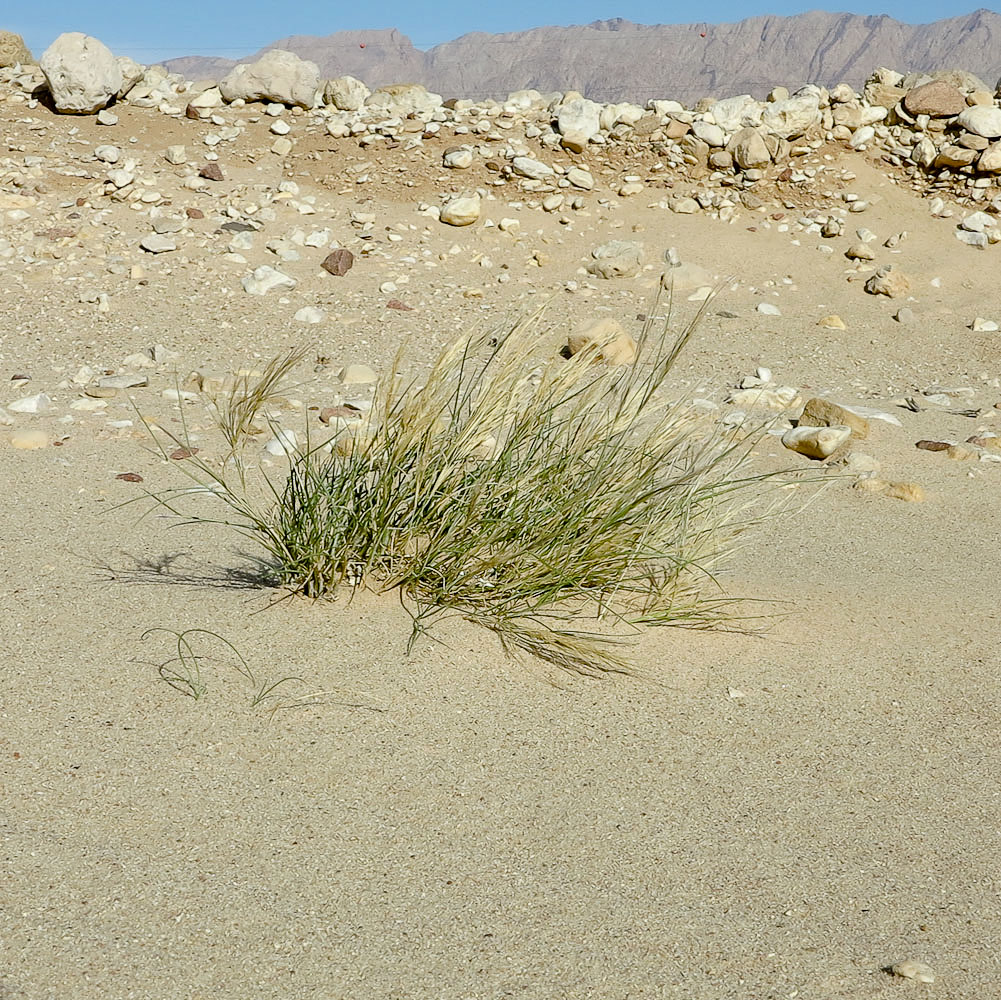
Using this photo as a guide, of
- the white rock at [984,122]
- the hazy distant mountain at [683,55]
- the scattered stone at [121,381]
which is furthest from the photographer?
the hazy distant mountain at [683,55]

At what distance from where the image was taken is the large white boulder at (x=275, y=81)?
745 centimetres

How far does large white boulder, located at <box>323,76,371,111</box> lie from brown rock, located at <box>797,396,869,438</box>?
4404 millimetres

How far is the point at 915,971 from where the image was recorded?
1444 millimetres

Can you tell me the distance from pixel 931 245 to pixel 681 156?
1611mm

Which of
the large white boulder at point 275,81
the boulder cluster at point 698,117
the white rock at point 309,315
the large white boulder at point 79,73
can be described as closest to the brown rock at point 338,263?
the white rock at point 309,315

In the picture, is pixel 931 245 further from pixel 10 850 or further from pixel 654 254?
pixel 10 850

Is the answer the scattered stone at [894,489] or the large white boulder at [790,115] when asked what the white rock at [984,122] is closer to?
the large white boulder at [790,115]

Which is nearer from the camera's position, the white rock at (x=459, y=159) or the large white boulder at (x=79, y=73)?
the white rock at (x=459, y=159)

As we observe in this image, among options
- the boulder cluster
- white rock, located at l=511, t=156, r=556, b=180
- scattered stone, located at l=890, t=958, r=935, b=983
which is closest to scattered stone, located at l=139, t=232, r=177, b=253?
the boulder cluster

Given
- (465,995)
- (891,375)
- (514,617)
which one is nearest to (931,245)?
(891,375)

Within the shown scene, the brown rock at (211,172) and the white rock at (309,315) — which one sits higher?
the brown rock at (211,172)

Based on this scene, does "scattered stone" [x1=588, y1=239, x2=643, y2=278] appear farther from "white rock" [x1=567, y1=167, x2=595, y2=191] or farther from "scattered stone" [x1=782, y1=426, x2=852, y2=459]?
"scattered stone" [x1=782, y1=426, x2=852, y2=459]

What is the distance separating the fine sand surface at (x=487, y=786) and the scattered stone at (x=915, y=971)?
0.02 metres

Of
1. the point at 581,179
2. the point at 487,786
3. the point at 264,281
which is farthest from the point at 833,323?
the point at 487,786
